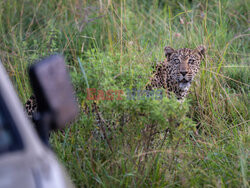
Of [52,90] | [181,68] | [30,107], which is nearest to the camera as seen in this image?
[52,90]

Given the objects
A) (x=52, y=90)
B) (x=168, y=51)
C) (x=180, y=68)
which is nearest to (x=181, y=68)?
(x=180, y=68)

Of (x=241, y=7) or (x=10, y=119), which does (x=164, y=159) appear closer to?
(x=10, y=119)

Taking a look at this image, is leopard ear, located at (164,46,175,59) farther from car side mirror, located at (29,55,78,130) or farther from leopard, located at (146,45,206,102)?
car side mirror, located at (29,55,78,130)

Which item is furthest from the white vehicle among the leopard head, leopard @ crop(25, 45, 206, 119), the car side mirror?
the leopard head

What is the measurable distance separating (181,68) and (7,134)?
324cm

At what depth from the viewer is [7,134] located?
1.46 meters

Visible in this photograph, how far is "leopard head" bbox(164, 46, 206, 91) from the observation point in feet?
14.5

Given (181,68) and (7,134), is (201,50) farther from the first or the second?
(7,134)

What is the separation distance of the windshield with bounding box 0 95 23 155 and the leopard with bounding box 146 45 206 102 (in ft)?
9.79

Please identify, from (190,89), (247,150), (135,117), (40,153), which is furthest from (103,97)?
(190,89)

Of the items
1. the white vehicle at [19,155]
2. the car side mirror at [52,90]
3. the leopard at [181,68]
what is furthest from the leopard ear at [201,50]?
the white vehicle at [19,155]

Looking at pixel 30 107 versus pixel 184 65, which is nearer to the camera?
pixel 30 107

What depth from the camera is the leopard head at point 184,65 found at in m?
4.42

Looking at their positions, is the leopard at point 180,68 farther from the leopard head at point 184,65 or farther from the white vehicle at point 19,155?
the white vehicle at point 19,155
